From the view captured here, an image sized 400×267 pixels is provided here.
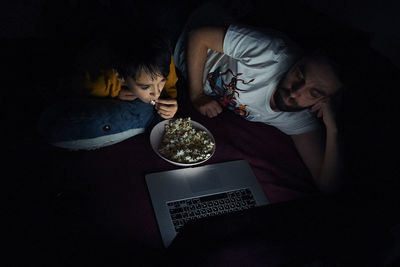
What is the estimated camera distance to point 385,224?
0.66 m

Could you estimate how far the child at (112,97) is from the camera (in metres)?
0.85

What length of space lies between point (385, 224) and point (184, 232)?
535 millimetres

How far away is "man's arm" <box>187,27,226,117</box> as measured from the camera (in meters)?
1.20

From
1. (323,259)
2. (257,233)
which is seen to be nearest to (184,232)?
(257,233)

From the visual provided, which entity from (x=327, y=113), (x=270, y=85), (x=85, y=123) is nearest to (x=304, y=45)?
(x=270, y=85)

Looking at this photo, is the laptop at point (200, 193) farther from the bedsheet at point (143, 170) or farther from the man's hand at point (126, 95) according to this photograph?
the man's hand at point (126, 95)

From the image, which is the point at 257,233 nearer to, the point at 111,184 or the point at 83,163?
the point at 111,184

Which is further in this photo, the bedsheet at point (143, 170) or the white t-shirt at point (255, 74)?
the white t-shirt at point (255, 74)

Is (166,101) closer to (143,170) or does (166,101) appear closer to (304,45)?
(143,170)

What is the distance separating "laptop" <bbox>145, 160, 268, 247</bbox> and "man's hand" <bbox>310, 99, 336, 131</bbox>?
→ 343 millimetres

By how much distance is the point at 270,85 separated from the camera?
1095mm

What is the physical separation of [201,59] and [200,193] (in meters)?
0.71

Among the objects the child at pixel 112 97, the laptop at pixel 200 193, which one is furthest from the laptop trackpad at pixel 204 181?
the child at pixel 112 97

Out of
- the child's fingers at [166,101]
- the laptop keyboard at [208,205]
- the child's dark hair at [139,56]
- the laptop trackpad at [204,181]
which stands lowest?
the laptop keyboard at [208,205]
